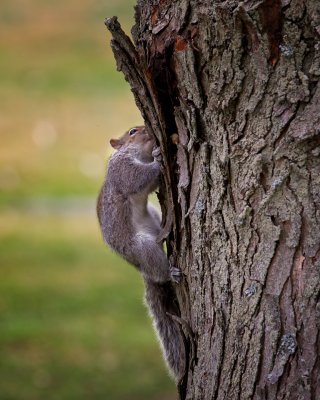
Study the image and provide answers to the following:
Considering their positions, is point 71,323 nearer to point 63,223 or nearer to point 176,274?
point 63,223

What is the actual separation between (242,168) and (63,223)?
9.03m

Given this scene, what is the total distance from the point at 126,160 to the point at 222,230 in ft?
3.95

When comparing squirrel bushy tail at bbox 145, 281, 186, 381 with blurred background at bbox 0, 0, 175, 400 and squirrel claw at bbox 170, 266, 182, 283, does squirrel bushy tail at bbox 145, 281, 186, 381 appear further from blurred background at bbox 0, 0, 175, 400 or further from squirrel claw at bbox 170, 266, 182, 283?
blurred background at bbox 0, 0, 175, 400

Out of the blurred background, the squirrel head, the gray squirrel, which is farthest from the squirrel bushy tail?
the blurred background

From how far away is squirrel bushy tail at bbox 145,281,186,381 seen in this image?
404 centimetres

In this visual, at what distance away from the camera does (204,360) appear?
3.60 meters

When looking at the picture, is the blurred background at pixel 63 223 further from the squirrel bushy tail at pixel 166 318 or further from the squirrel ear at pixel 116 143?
the squirrel bushy tail at pixel 166 318

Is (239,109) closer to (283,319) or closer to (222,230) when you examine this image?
(222,230)

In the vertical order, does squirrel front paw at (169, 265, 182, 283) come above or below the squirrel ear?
below

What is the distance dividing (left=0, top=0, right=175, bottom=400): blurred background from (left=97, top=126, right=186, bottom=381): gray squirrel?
127 inches

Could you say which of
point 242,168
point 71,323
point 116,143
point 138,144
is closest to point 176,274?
point 242,168

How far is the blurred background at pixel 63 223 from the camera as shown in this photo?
7820 millimetres

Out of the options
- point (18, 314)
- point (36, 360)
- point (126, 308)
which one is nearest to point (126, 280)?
point (126, 308)

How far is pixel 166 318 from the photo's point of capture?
4.10 meters
